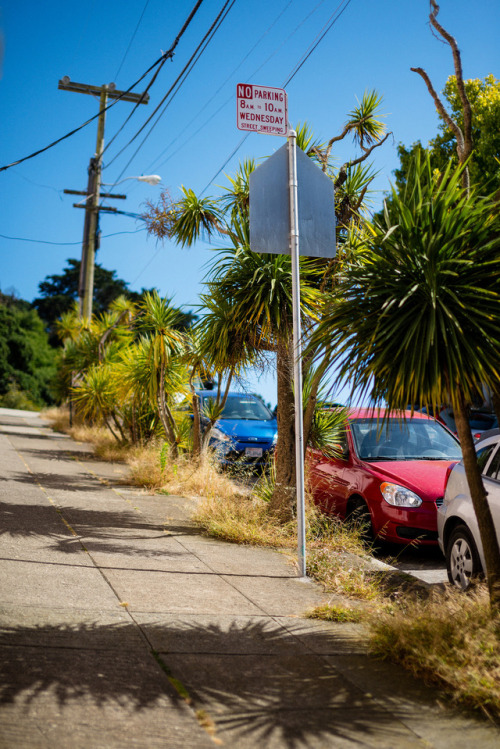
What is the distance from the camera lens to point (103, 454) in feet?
47.7

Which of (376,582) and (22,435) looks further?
(22,435)

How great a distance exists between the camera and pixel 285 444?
761cm

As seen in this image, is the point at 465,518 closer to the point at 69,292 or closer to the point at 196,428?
the point at 196,428

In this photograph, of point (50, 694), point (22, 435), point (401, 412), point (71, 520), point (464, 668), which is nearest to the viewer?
point (50, 694)

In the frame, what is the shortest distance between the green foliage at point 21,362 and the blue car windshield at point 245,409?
2775cm

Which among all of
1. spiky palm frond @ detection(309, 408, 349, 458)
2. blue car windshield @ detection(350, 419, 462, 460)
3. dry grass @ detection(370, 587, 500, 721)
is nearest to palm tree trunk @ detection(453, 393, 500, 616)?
dry grass @ detection(370, 587, 500, 721)

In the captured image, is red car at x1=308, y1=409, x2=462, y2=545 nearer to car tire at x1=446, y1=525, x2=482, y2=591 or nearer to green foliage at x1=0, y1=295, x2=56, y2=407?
car tire at x1=446, y1=525, x2=482, y2=591

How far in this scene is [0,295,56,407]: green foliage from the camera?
4212 centimetres

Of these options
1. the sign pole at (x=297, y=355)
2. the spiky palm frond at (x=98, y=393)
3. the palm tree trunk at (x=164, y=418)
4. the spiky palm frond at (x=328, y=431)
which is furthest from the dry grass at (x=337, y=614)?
the spiky palm frond at (x=98, y=393)

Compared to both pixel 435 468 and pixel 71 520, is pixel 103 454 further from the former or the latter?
pixel 435 468

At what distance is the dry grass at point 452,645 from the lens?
340 centimetres

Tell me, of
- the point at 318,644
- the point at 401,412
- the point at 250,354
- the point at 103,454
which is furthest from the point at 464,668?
the point at 103,454

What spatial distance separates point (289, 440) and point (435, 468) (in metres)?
1.65

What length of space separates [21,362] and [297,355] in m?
40.6
